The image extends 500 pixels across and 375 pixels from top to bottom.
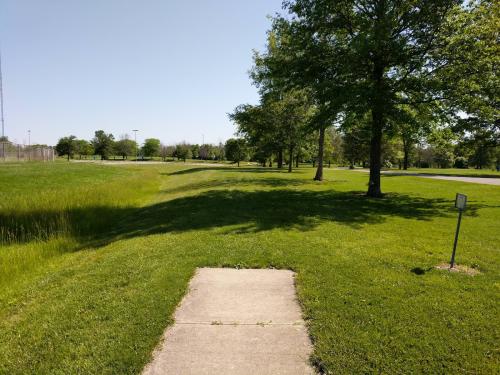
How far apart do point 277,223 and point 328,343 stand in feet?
21.1

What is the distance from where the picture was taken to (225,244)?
Answer: 7.76 meters

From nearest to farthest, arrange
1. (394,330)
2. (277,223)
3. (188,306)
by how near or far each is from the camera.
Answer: (394,330) < (188,306) < (277,223)

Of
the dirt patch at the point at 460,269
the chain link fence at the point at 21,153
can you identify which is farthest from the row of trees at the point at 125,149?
the dirt patch at the point at 460,269

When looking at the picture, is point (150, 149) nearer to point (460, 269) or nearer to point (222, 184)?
point (222, 184)

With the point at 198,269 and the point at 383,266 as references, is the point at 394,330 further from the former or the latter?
the point at 198,269

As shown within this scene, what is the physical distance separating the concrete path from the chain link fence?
41175mm

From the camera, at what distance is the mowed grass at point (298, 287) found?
3.64m

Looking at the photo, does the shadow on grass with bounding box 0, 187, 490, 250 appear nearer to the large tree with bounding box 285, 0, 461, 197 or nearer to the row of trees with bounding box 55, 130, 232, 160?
the large tree with bounding box 285, 0, 461, 197

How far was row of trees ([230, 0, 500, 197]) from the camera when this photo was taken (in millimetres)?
13477

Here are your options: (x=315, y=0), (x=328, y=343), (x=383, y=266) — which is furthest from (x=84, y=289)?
(x=315, y=0)

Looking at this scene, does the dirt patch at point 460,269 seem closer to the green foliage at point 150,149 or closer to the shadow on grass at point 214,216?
the shadow on grass at point 214,216

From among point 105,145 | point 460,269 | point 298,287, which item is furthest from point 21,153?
point 105,145

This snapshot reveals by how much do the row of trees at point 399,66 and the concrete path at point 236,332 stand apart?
10378mm

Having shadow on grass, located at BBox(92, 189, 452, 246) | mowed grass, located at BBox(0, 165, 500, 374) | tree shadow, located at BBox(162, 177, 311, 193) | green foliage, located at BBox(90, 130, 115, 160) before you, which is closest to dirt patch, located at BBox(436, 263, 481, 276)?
mowed grass, located at BBox(0, 165, 500, 374)
